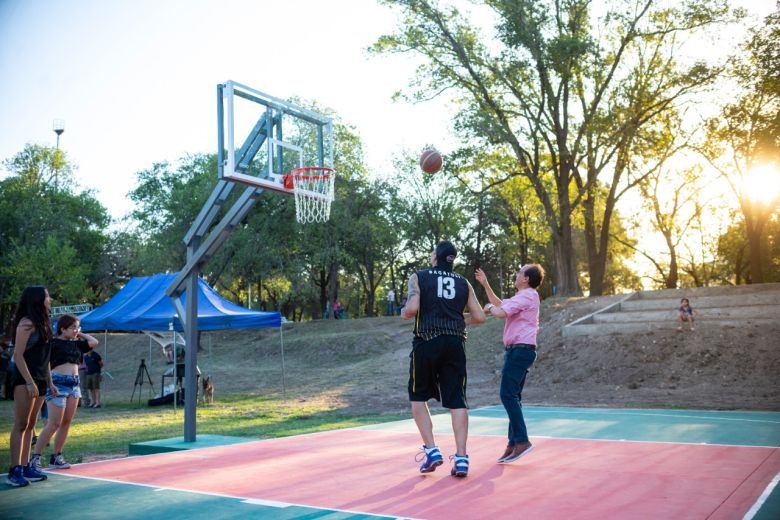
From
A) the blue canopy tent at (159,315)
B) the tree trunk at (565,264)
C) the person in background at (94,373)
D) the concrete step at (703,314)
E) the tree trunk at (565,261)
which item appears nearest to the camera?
the blue canopy tent at (159,315)

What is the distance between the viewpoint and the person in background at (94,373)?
19500 mm

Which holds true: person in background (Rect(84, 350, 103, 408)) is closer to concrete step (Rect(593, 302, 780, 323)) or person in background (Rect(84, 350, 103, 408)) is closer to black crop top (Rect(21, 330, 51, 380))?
black crop top (Rect(21, 330, 51, 380))

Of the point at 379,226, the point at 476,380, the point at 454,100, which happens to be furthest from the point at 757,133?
the point at 379,226

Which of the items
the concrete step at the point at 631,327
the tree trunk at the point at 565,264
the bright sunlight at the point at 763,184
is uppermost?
the bright sunlight at the point at 763,184

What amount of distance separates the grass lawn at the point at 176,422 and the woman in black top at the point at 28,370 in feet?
6.81

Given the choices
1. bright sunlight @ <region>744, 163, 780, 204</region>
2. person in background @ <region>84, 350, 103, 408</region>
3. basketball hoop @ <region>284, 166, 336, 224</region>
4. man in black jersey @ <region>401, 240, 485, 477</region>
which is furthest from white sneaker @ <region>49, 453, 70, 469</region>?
bright sunlight @ <region>744, 163, 780, 204</region>

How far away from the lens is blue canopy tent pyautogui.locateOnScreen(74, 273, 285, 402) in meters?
18.0

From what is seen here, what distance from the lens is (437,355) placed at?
712 centimetres

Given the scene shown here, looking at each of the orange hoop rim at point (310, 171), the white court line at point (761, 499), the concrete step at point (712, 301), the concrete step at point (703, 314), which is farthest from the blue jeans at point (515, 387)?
the concrete step at point (712, 301)

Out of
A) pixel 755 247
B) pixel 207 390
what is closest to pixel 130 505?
pixel 207 390

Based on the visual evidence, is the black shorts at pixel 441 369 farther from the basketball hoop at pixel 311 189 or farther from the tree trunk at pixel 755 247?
the tree trunk at pixel 755 247

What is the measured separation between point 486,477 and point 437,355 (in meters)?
1.32

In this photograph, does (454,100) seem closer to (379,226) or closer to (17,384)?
(379,226)

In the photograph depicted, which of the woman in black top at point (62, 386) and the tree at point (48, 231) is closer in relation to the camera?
the woman in black top at point (62, 386)
